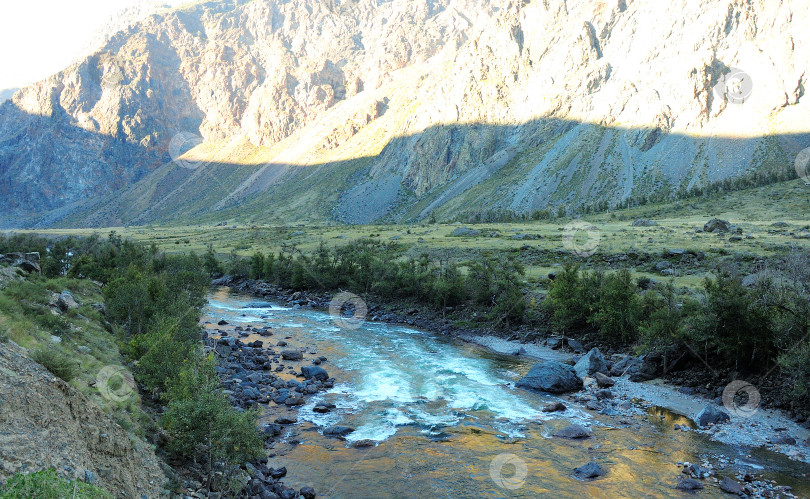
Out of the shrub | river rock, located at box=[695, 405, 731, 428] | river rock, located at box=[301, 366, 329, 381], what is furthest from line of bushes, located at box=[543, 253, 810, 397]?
river rock, located at box=[301, 366, 329, 381]

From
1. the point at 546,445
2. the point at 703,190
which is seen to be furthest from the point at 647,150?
the point at 546,445

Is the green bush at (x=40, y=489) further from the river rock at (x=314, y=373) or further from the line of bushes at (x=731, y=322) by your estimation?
the line of bushes at (x=731, y=322)

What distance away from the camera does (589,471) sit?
63.9ft

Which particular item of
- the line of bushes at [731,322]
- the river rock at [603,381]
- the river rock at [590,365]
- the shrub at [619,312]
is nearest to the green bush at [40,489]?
the line of bushes at [731,322]

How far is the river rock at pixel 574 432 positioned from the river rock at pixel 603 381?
7.65 meters

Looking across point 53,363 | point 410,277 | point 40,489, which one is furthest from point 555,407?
point 410,277

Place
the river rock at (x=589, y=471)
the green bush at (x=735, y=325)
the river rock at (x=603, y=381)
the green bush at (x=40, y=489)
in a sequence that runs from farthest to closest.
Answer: the river rock at (x=603, y=381)
the green bush at (x=735, y=325)
the river rock at (x=589, y=471)
the green bush at (x=40, y=489)

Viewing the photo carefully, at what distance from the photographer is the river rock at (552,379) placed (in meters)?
30.0

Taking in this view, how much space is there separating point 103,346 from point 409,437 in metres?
16.6

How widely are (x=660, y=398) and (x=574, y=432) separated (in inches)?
325

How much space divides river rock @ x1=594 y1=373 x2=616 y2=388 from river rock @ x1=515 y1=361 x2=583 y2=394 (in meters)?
1.13

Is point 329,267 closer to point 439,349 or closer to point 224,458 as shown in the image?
point 439,349

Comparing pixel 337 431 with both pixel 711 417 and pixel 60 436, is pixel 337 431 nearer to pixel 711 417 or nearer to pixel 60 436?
pixel 60 436

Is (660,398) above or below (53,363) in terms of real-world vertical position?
below
